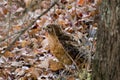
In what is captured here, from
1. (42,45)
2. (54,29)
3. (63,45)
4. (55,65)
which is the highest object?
(54,29)

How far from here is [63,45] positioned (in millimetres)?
3504

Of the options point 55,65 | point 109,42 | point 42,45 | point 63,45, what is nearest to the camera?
point 109,42

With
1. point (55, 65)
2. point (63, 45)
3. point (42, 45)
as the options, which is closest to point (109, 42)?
point (63, 45)

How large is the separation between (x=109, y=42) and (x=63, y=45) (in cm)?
119

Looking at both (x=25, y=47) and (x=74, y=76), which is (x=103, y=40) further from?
(x=25, y=47)

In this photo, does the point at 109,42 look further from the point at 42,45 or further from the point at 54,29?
the point at 42,45

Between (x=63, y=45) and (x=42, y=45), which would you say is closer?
(x=63, y=45)

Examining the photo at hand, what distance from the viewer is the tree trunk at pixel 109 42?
230 cm

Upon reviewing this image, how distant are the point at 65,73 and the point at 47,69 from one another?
28 centimetres

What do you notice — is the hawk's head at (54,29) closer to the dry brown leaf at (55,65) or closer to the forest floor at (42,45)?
the forest floor at (42,45)

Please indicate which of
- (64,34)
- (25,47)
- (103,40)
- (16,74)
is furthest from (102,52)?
(25,47)

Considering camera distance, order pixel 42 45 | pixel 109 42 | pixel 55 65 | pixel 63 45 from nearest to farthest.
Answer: pixel 109 42, pixel 63 45, pixel 55 65, pixel 42 45

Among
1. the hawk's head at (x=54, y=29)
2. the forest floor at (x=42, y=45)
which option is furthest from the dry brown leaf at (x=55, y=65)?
the hawk's head at (x=54, y=29)

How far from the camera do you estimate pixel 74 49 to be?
3.46m
